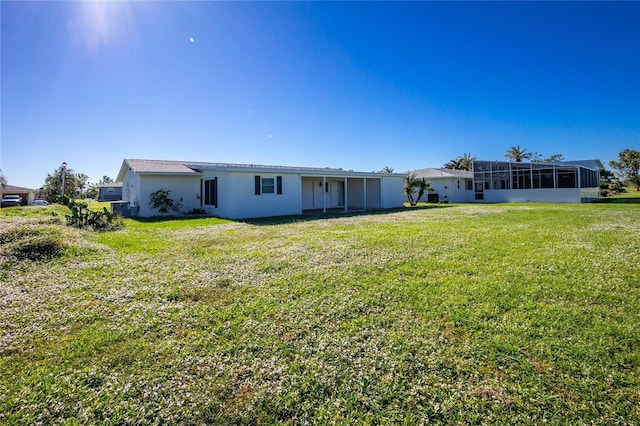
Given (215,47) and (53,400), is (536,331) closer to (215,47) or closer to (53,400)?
(53,400)

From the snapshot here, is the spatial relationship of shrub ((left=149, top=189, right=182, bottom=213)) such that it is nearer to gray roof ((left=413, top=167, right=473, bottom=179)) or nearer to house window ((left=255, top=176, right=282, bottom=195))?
house window ((left=255, top=176, right=282, bottom=195))

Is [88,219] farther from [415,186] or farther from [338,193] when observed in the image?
[415,186]

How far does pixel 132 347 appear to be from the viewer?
3.15m

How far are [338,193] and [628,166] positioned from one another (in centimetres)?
5494

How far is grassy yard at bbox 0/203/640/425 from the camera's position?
90.0 inches

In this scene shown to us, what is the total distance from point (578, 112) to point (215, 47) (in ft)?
105

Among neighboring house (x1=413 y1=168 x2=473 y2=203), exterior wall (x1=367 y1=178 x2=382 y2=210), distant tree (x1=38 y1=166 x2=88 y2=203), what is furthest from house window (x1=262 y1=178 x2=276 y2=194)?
distant tree (x1=38 y1=166 x2=88 y2=203)

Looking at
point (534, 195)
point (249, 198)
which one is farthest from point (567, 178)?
point (249, 198)

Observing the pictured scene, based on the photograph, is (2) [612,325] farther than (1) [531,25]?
No

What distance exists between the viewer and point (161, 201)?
1656 cm

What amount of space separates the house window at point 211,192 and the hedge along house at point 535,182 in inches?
986

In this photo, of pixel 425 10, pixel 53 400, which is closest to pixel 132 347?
pixel 53 400

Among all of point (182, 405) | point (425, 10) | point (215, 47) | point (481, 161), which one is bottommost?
point (182, 405)

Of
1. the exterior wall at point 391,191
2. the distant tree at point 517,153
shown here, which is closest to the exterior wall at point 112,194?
the exterior wall at point 391,191
